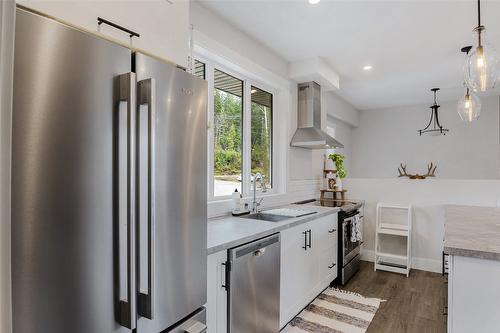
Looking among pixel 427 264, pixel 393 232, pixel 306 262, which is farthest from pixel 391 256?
pixel 306 262

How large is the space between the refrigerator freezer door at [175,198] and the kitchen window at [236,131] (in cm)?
127

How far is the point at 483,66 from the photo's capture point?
6.68 ft

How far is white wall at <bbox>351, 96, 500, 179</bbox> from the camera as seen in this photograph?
530cm

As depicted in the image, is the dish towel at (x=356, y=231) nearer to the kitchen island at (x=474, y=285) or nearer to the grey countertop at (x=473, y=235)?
the grey countertop at (x=473, y=235)

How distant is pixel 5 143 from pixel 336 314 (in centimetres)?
286

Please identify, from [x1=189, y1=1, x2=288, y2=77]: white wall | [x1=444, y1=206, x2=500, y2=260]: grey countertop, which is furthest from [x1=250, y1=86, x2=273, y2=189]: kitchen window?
[x1=444, y1=206, x2=500, y2=260]: grey countertop

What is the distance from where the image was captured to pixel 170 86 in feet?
3.88

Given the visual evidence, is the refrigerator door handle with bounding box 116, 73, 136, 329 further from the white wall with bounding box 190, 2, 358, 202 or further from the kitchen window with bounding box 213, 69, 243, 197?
the kitchen window with bounding box 213, 69, 243, 197

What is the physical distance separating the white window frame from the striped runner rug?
1254 millimetres

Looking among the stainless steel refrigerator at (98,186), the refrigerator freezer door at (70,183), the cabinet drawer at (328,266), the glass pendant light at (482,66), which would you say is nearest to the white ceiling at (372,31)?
the glass pendant light at (482,66)

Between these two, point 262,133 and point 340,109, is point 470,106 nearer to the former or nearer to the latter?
point 262,133

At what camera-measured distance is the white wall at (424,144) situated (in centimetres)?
530

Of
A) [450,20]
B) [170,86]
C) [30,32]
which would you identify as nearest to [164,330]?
[170,86]

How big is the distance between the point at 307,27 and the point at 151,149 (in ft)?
7.40
